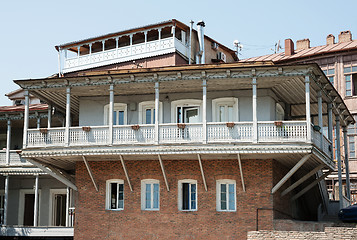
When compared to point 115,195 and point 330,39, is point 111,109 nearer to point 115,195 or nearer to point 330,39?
point 115,195

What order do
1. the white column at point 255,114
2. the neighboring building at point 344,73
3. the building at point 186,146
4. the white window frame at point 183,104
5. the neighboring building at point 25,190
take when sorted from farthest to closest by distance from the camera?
the neighboring building at point 344,73
the neighboring building at point 25,190
the white window frame at point 183,104
the building at point 186,146
the white column at point 255,114

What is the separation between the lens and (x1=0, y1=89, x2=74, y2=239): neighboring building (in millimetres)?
33875

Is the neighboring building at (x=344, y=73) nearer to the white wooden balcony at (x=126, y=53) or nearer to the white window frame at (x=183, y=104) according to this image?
the white wooden balcony at (x=126, y=53)

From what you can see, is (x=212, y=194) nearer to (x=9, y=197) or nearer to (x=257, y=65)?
(x=257, y=65)

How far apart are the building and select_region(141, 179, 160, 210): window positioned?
5 cm

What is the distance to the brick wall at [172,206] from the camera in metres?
26.6

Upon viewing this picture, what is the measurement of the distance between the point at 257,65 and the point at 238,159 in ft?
13.6

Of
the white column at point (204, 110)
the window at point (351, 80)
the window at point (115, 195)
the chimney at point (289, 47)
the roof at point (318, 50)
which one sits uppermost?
the chimney at point (289, 47)


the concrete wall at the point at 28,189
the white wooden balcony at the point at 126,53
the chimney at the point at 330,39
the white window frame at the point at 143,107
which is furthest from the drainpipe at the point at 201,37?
the chimney at the point at 330,39

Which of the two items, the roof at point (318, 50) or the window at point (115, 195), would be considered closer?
the window at point (115, 195)

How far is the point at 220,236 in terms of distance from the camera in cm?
2661

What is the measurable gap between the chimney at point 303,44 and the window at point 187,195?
77.9 feet

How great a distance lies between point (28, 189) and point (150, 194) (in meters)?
11.8

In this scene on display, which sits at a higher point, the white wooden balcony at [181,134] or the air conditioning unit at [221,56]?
the air conditioning unit at [221,56]
